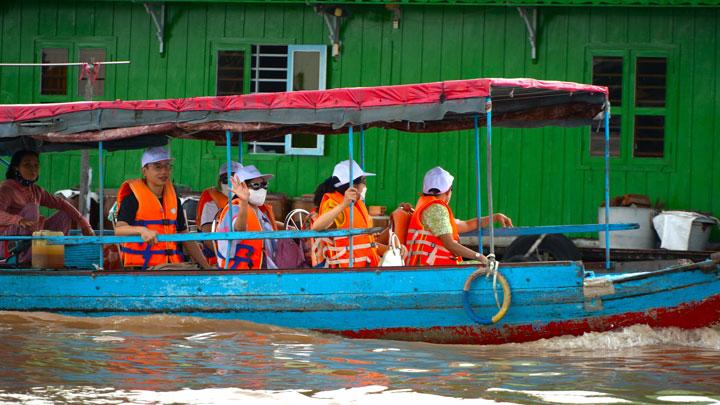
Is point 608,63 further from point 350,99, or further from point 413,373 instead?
point 413,373

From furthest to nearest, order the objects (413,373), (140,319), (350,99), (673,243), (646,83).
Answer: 1. (646,83)
2. (673,243)
3. (140,319)
4. (350,99)
5. (413,373)

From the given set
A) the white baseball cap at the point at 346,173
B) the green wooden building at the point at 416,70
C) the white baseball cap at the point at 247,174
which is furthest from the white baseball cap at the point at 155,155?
the green wooden building at the point at 416,70

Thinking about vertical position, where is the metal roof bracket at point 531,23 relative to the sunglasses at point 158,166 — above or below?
above

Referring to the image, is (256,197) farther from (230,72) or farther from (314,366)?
(230,72)

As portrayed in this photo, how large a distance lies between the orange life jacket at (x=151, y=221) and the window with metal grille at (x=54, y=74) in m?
6.49

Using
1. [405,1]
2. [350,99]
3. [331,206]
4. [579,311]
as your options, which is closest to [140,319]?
[331,206]

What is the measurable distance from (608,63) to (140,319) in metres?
7.96

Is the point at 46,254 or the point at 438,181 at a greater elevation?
the point at 438,181

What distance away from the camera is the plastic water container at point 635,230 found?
15.4 meters

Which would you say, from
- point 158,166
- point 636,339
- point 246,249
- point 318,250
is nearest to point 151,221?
point 158,166

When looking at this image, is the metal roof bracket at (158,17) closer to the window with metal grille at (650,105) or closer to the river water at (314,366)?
the window with metal grille at (650,105)

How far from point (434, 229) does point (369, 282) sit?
0.76m

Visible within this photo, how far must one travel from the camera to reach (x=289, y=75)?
1662 centimetres

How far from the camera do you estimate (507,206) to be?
53.7ft
